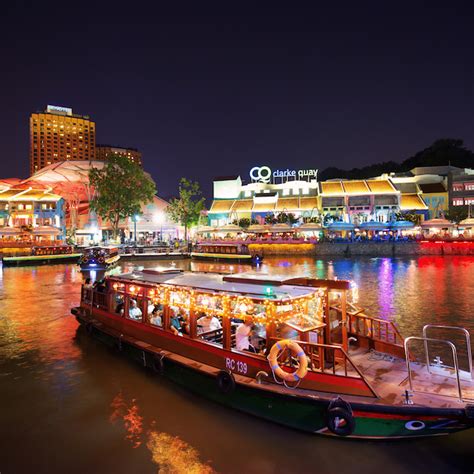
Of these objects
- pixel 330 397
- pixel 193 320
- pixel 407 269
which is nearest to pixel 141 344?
pixel 193 320

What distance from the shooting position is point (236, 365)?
7.32 meters

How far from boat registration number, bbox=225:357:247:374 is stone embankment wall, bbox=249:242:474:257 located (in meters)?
43.8

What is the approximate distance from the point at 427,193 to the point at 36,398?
219 ft

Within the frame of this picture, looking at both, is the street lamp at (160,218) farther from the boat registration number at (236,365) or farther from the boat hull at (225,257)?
the boat registration number at (236,365)

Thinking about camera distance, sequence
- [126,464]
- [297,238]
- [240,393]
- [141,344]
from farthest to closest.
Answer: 1. [297,238]
2. [141,344]
3. [240,393]
4. [126,464]

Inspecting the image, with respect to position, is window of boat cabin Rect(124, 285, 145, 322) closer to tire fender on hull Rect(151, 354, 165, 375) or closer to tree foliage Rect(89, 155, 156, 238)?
tire fender on hull Rect(151, 354, 165, 375)

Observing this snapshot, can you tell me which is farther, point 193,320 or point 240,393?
point 193,320

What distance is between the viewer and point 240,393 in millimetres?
7035

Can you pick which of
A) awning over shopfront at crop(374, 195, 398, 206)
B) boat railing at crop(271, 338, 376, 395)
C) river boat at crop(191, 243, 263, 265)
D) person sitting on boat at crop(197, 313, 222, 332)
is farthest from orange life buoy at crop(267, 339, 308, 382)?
awning over shopfront at crop(374, 195, 398, 206)

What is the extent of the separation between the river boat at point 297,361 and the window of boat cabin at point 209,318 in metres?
0.03

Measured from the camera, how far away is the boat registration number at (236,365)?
7.21 metres

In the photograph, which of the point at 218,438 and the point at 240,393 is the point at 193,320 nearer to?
the point at 240,393

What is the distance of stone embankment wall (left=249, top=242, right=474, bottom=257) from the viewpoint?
4628cm

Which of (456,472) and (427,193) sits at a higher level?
(427,193)
